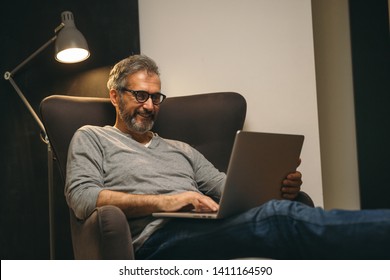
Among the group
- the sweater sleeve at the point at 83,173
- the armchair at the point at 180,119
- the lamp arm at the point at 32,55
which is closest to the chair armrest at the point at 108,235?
the sweater sleeve at the point at 83,173

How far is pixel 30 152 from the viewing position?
2.75 m

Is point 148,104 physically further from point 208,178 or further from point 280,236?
point 280,236

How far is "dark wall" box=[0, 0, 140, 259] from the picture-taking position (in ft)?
8.93

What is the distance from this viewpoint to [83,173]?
1.99 meters

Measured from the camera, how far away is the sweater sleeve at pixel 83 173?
188 centimetres

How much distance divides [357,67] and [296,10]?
1.94 feet

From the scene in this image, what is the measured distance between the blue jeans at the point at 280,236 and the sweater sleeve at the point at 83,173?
0.83 ft

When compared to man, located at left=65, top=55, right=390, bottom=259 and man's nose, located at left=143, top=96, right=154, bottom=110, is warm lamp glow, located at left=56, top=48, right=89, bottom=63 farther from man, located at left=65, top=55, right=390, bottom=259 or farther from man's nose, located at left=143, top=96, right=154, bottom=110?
man's nose, located at left=143, top=96, right=154, bottom=110

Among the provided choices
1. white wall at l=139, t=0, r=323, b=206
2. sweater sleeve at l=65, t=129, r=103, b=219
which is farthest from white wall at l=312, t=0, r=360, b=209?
sweater sleeve at l=65, t=129, r=103, b=219

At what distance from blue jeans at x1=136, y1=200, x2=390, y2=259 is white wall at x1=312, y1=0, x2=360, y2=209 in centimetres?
166

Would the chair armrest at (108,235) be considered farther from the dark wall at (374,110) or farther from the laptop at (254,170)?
the dark wall at (374,110)

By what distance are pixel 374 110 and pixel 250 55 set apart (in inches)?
33.9
